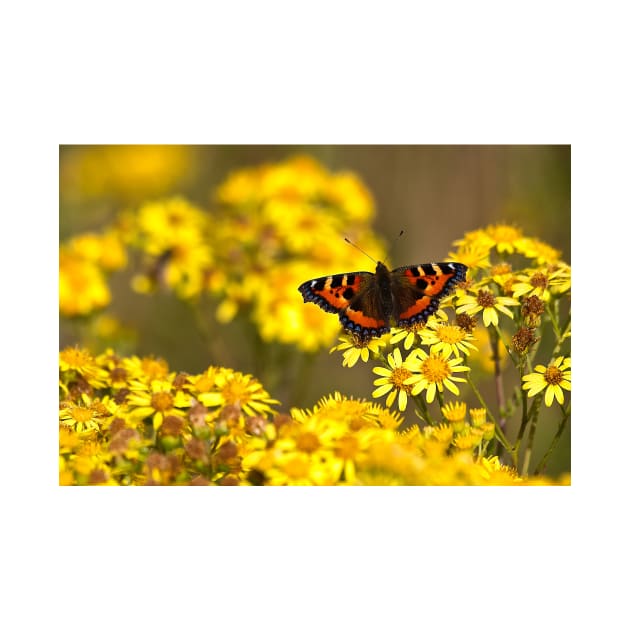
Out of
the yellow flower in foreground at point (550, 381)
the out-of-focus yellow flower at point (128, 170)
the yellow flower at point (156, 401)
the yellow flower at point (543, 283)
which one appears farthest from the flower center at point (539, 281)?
the out-of-focus yellow flower at point (128, 170)

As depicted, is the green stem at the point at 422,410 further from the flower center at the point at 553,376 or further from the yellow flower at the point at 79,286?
the yellow flower at the point at 79,286

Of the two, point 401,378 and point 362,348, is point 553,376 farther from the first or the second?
point 362,348

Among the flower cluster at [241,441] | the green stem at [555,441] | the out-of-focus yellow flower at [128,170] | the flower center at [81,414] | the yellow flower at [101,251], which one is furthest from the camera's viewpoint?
the out-of-focus yellow flower at [128,170]

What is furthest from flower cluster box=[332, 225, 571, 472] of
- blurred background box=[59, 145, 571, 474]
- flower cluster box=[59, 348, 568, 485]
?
blurred background box=[59, 145, 571, 474]

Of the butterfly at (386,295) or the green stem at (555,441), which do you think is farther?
the butterfly at (386,295)

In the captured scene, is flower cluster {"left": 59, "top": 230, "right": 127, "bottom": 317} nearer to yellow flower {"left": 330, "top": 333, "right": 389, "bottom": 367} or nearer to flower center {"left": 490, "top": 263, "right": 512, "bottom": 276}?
yellow flower {"left": 330, "top": 333, "right": 389, "bottom": 367}

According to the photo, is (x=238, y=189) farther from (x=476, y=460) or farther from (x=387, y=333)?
(x=476, y=460)
